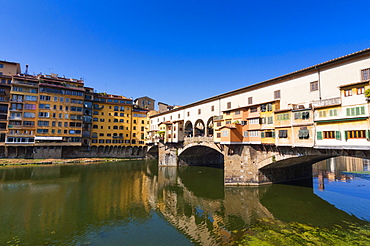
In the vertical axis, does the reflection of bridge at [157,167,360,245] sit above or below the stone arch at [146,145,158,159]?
below

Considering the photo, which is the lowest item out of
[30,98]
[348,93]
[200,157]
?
[200,157]

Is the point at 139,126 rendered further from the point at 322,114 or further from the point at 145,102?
the point at 322,114

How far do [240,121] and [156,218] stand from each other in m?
19.8

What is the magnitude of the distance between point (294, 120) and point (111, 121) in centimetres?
6183

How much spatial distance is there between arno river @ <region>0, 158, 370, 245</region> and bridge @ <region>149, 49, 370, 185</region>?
4448mm

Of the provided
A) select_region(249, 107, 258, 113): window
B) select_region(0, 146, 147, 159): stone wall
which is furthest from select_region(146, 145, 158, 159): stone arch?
select_region(249, 107, 258, 113): window

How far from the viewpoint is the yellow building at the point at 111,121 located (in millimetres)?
67812

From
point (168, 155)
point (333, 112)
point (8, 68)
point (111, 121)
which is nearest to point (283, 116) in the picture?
point (333, 112)

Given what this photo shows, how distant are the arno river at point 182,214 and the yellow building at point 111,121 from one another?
1392 inches

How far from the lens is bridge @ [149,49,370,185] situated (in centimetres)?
1902

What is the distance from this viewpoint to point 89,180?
117 feet

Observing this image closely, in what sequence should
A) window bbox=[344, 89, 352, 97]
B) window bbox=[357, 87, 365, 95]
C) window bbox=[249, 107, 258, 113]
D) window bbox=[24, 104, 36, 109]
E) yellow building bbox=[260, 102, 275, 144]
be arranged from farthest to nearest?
window bbox=[24, 104, 36, 109], window bbox=[249, 107, 258, 113], yellow building bbox=[260, 102, 275, 144], window bbox=[344, 89, 352, 97], window bbox=[357, 87, 365, 95]

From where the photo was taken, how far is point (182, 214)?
2094 centimetres

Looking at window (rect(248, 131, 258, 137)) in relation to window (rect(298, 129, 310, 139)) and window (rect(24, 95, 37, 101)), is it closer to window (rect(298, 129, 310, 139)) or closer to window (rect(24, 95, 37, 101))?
window (rect(298, 129, 310, 139))
